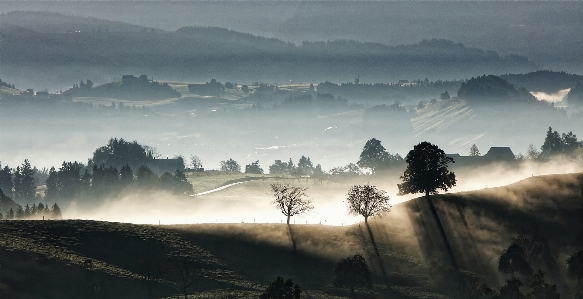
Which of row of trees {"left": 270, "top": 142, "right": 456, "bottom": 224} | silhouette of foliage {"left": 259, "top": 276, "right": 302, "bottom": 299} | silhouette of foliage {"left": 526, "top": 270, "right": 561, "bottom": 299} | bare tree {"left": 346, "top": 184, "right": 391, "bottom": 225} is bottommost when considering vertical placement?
silhouette of foliage {"left": 526, "top": 270, "right": 561, "bottom": 299}

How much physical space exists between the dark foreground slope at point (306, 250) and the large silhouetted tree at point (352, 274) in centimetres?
186

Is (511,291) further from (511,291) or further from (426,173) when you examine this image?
(426,173)

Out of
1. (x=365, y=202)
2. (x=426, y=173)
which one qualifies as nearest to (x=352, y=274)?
(x=365, y=202)

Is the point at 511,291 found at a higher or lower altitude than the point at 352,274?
lower

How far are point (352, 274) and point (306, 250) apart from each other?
2044 centimetres

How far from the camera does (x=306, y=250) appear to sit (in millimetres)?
157000

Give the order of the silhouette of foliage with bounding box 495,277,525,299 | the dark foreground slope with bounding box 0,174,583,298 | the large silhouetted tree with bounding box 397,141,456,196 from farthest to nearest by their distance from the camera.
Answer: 1. the large silhouetted tree with bounding box 397,141,456,196
2. the dark foreground slope with bounding box 0,174,583,298
3. the silhouette of foliage with bounding box 495,277,525,299

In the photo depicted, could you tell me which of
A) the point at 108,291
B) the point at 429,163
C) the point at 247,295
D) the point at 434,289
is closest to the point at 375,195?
the point at 429,163

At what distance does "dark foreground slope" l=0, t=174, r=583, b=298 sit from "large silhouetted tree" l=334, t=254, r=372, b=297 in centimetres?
186

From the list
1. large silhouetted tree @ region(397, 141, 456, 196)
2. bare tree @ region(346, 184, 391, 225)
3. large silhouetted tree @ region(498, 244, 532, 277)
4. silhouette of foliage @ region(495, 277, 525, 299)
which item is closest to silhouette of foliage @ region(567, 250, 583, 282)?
large silhouetted tree @ region(498, 244, 532, 277)

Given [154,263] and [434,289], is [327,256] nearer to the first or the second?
[434,289]

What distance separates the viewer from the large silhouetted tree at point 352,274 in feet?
452

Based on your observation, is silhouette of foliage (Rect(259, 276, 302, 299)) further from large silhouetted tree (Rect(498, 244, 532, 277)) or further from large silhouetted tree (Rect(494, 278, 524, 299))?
large silhouetted tree (Rect(498, 244, 532, 277))

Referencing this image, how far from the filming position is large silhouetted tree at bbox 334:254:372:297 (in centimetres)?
13788
